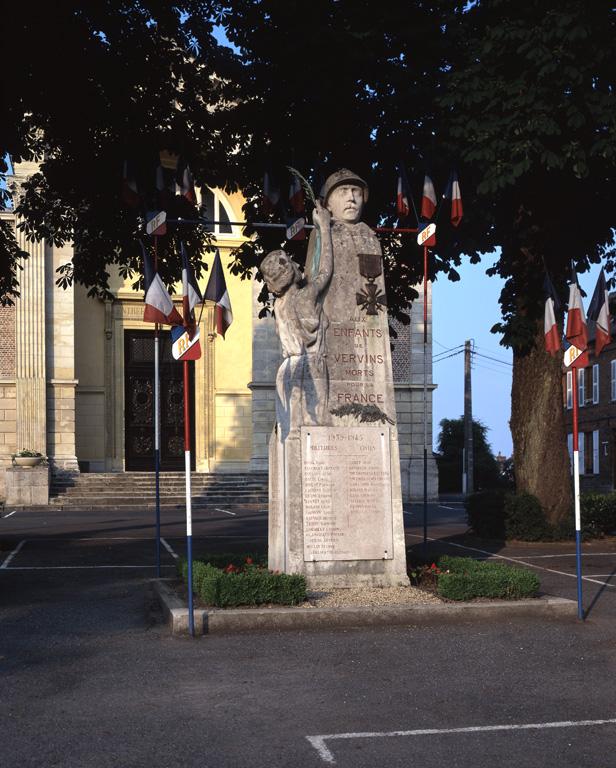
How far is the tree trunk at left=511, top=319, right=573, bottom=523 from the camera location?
1920cm

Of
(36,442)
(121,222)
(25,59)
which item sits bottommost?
(36,442)

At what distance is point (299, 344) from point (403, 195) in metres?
6.02

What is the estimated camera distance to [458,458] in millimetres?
50656

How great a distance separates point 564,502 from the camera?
63.1 ft

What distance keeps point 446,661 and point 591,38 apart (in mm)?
10483

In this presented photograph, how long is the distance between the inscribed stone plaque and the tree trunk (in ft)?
28.8

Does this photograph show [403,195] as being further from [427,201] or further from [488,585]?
[488,585]

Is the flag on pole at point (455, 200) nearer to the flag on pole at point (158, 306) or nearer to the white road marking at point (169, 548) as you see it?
the flag on pole at point (158, 306)

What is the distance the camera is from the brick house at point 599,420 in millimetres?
51375

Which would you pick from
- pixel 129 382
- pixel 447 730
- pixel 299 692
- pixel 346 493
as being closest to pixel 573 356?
pixel 346 493

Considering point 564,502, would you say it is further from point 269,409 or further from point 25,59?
point 269,409

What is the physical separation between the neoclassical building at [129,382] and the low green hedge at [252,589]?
78.1ft

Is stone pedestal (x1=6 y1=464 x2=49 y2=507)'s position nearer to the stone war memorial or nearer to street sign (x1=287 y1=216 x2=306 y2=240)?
street sign (x1=287 y1=216 x2=306 y2=240)

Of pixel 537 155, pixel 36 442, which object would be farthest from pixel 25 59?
pixel 36 442
